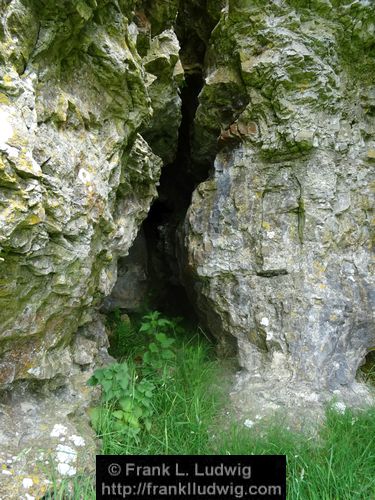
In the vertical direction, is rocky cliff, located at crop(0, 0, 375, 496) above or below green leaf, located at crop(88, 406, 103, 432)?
above

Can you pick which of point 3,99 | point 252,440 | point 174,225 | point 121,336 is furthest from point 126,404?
point 174,225

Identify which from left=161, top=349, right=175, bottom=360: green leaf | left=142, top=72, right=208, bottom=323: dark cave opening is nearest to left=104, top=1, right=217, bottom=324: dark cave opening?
left=142, top=72, right=208, bottom=323: dark cave opening

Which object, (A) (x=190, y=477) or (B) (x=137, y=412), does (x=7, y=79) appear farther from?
(A) (x=190, y=477)

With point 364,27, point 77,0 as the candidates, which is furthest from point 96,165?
point 364,27

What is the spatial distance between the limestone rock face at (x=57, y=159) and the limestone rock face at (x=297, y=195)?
98cm

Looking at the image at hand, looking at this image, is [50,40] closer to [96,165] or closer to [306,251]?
[96,165]

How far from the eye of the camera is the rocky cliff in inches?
88.0

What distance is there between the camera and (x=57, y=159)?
2.08 meters

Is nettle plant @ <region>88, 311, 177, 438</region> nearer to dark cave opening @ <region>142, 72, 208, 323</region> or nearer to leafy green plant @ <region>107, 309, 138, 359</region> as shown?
leafy green plant @ <region>107, 309, 138, 359</region>

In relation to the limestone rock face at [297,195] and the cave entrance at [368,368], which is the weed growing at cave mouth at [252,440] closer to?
the limestone rock face at [297,195]

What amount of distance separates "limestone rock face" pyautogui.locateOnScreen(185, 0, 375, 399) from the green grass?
45cm

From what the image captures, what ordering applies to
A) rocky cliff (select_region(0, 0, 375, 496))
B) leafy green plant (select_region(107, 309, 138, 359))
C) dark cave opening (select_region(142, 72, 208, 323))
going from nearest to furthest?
rocky cliff (select_region(0, 0, 375, 496)), leafy green plant (select_region(107, 309, 138, 359)), dark cave opening (select_region(142, 72, 208, 323))

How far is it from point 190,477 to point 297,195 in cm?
220

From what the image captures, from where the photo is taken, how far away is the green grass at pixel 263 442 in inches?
82.8
